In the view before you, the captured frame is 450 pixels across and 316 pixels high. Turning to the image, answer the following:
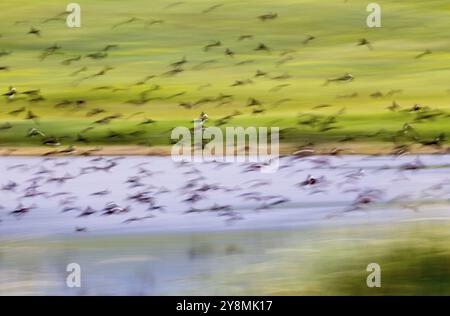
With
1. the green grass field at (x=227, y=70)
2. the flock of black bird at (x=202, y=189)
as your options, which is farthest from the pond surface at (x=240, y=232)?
the green grass field at (x=227, y=70)

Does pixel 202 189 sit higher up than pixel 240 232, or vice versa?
pixel 202 189

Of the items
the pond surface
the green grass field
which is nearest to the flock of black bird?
the pond surface

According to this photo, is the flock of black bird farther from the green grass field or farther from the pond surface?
the green grass field

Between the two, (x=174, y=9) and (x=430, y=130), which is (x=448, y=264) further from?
(x=174, y=9)

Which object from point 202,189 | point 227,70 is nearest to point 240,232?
point 202,189

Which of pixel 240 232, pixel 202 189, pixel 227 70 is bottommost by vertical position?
pixel 240 232

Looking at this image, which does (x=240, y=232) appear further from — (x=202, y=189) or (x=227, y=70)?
(x=227, y=70)

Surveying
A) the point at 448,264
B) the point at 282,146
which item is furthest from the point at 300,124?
the point at 448,264

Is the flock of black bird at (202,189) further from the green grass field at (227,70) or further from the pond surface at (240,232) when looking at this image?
the green grass field at (227,70)
